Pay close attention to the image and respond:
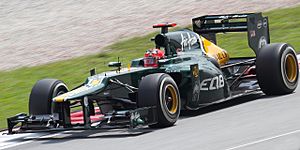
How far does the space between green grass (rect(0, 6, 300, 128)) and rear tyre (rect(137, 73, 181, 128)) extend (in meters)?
5.57

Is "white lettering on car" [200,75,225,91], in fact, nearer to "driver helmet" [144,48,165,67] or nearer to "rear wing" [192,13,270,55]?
"driver helmet" [144,48,165,67]

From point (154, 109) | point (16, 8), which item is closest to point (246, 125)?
point (154, 109)

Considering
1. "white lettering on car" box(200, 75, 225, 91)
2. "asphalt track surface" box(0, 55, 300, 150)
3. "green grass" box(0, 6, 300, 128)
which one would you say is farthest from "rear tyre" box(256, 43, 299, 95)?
"green grass" box(0, 6, 300, 128)

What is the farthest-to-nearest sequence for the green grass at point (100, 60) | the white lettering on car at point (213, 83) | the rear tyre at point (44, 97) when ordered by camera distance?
the green grass at point (100, 60)
the white lettering on car at point (213, 83)
the rear tyre at point (44, 97)

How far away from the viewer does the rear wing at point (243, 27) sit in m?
15.0

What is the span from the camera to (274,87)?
45.5 ft

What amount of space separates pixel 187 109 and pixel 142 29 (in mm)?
14296

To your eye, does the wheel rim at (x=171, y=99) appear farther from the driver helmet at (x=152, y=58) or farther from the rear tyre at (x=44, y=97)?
the rear tyre at (x=44, y=97)

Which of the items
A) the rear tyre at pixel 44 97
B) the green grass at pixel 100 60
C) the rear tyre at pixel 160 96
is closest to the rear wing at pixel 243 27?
the rear tyre at pixel 160 96

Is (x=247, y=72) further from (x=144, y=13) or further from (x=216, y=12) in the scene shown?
(x=144, y=13)

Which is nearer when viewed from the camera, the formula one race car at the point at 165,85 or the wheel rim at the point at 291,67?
the formula one race car at the point at 165,85

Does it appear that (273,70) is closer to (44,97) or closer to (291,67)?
(291,67)

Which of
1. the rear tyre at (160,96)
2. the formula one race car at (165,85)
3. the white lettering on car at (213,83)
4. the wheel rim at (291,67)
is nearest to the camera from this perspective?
the rear tyre at (160,96)

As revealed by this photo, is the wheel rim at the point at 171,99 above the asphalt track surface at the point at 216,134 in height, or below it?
above
